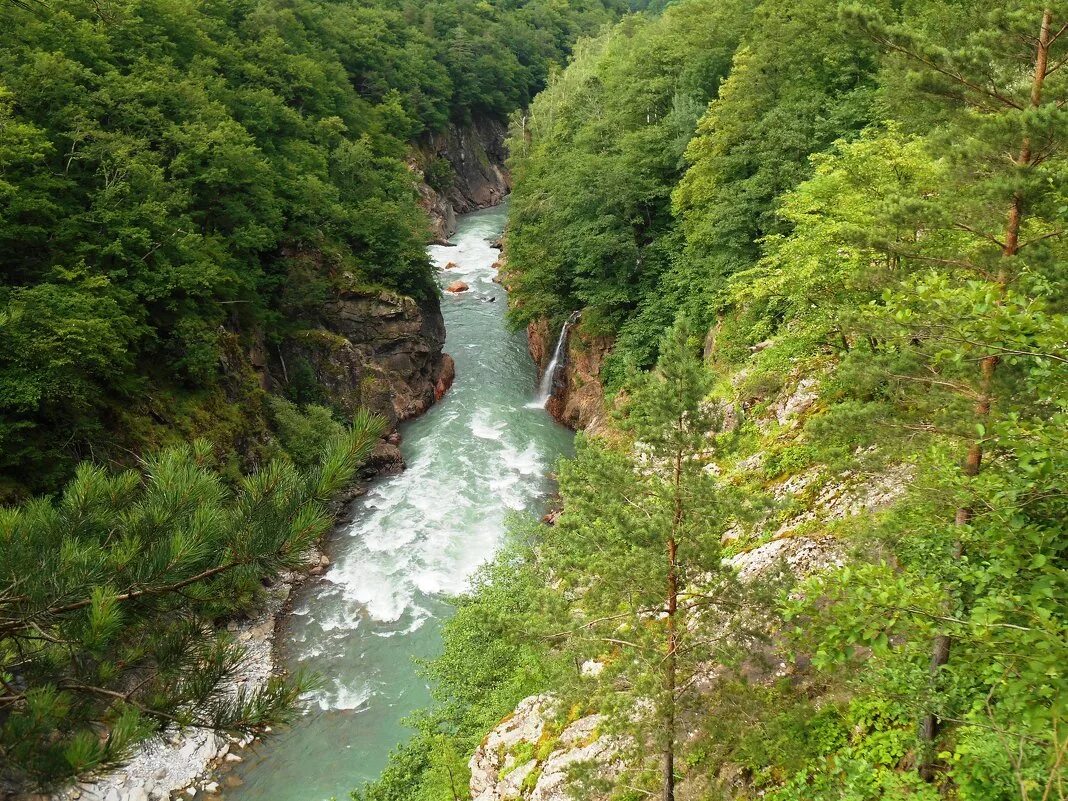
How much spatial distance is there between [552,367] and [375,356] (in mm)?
8283

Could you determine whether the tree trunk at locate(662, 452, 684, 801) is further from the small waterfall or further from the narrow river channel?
the small waterfall

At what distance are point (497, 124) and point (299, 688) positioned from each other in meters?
76.3

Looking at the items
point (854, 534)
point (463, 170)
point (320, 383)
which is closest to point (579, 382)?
point (320, 383)

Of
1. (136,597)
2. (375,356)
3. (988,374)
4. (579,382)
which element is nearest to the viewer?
(136,597)

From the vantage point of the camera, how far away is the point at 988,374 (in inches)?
252

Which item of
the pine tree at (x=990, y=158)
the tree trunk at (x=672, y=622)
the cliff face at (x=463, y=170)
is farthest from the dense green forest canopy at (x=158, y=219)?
the cliff face at (x=463, y=170)

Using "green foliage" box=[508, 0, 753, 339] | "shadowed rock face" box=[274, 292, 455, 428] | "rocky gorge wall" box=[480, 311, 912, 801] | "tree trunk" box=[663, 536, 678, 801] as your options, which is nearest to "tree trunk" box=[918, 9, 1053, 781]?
"rocky gorge wall" box=[480, 311, 912, 801]

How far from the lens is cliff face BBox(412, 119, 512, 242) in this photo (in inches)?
2157

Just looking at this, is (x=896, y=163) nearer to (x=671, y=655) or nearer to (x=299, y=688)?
(x=671, y=655)

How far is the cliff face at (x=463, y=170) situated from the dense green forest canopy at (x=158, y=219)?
13.4 meters

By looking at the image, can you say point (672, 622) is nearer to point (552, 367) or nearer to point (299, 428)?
point (299, 428)

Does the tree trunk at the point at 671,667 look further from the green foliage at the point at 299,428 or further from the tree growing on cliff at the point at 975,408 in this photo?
the green foliage at the point at 299,428

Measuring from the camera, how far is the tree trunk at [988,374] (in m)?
6.23

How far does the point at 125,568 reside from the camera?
461cm
